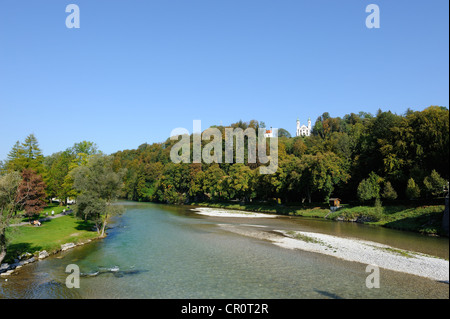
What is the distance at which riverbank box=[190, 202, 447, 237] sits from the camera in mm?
39938

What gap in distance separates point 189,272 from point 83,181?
23299 millimetres

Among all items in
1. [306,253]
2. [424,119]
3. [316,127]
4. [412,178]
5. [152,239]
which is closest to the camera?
[306,253]

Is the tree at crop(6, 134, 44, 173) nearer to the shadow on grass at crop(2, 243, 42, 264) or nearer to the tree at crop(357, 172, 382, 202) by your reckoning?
the shadow on grass at crop(2, 243, 42, 264)

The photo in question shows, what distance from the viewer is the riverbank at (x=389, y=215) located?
131ft

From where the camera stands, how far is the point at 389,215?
4925 cm

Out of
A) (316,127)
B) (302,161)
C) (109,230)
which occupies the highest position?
(316,127)

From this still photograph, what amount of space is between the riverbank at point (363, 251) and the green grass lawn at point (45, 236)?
2269 cm

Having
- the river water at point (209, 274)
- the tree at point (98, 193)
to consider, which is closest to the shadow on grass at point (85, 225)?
the tree at point (98, 193)

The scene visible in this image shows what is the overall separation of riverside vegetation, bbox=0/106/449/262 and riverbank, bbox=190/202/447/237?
168 mm

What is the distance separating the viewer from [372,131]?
64.9m

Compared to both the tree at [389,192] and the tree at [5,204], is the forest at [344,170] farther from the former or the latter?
the tree at [5,204]

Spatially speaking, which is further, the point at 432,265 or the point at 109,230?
the point at 109,230
